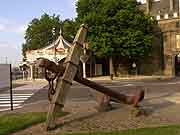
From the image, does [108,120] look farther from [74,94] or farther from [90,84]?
[74,94]

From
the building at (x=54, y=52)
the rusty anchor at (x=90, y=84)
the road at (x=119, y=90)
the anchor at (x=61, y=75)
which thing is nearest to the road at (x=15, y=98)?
the road at (x=119, y=90)

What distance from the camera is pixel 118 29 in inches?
2090

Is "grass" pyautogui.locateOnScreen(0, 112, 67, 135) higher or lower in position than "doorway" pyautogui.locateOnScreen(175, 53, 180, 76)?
lower

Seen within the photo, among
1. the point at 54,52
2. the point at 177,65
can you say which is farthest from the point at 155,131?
the point at 177,65

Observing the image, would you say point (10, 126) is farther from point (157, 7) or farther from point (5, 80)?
point (157, 7)

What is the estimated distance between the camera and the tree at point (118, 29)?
169ft

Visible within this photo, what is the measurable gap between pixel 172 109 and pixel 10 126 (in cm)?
548

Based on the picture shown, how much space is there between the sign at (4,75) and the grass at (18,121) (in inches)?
100.0

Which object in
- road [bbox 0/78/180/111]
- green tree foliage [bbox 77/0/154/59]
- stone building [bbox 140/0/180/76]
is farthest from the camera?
stone building [bbox 140/0/180/76]

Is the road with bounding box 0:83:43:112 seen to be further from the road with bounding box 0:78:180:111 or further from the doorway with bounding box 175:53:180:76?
the doorway with bounding box 175:53:180:76

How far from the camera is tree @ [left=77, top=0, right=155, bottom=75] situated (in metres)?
51.7

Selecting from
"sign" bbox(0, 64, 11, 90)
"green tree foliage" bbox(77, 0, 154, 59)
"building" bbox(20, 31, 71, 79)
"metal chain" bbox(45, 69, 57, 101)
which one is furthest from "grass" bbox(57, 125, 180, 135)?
"building" bbox(20, 31, 71, 79)

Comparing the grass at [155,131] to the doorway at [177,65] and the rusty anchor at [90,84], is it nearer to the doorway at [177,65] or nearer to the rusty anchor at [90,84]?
the rusty anchor at [90,84]

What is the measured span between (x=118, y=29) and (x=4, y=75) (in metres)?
40.4
